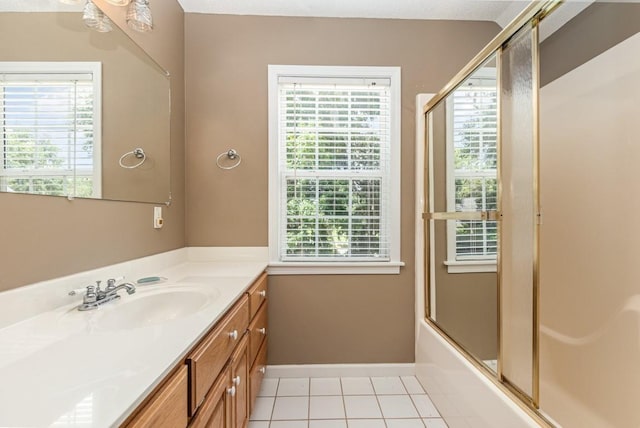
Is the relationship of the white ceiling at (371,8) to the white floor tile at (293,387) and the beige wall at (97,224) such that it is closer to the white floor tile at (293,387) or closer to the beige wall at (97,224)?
the beige wall at (97,224)

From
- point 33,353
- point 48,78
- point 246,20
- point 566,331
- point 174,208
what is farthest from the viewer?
point 246,20

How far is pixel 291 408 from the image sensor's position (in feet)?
5.76

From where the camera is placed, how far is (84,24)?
46.7 inches

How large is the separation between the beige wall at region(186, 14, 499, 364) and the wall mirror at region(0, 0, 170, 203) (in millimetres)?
475

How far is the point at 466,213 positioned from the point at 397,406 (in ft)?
4.00

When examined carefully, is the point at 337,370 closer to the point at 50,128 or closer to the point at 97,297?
the point at 97,297

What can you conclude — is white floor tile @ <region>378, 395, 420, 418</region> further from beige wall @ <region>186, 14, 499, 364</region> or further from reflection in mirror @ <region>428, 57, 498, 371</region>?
reflection in mirror @ <region>428, 57, 498, 371</region>

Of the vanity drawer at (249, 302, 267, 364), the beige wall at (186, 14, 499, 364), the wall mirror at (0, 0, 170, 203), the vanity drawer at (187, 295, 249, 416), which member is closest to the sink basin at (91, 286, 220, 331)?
the vanity drawer at (187, 295, 249, 416)

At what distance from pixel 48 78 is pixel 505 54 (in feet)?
6.12

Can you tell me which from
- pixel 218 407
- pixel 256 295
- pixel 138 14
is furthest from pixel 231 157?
pixel 218 407

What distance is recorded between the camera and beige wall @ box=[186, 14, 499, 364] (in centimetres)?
207

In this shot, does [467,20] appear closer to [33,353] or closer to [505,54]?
[505,54]

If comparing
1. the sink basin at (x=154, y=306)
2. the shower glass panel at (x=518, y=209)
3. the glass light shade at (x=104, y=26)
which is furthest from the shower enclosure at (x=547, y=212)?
the glass light shade at (x=104, y=26)

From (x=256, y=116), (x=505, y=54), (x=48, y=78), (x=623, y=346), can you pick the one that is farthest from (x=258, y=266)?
(x=623, y=346)
